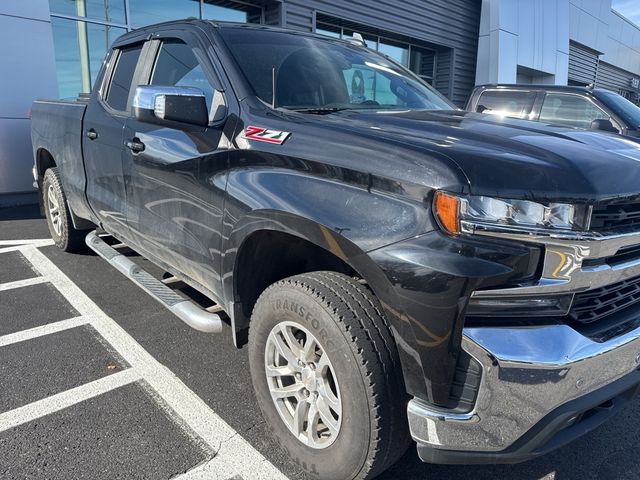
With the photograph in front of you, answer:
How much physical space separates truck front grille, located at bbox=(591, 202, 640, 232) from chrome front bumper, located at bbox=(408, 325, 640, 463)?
395 mm

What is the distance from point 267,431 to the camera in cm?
252

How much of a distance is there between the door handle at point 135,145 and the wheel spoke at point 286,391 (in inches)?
66.4

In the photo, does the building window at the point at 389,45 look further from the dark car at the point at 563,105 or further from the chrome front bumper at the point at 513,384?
the chrome front bumper at the point at 513,384

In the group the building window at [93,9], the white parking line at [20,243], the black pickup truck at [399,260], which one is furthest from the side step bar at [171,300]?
the building window at [93,9]

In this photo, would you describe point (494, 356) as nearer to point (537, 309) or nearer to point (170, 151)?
point (537, 309)

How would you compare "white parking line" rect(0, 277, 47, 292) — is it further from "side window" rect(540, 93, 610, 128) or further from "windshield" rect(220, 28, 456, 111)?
"side window" rect(540, 93, 610, 128)

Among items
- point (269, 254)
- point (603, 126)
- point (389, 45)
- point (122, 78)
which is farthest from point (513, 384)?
point (389, 45)

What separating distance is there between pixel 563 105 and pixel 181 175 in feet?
18.7

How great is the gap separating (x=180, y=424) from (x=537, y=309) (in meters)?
1.83

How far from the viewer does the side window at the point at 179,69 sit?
9.17 feet

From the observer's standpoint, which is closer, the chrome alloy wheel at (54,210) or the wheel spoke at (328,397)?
the wheel spoke at (328,397)

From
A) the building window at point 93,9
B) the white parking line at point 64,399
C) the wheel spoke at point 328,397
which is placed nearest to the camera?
the wheel spoke at point 328,397

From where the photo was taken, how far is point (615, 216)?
1793mm

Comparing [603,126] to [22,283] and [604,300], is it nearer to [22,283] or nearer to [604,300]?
[604,300]
